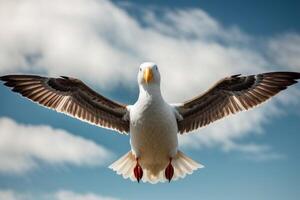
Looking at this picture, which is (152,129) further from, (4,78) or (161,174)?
(4,78)

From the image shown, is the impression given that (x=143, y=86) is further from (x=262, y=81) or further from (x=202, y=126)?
(x=262, y=81)

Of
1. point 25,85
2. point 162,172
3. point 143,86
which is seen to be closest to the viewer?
point 143,86

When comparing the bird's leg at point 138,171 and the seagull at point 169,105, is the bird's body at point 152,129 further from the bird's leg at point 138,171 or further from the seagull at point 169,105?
the seagull at point 169,105

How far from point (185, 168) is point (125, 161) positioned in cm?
152

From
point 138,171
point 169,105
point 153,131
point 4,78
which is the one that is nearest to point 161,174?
point 138,171

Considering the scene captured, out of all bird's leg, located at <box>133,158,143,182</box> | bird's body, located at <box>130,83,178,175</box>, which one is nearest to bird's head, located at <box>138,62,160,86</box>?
bird's body, located at <box>130,83,178,175</box>

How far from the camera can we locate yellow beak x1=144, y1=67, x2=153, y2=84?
1133 cm

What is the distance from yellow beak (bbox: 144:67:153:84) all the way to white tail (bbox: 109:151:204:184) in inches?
95.9

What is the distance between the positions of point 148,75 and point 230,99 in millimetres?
2878

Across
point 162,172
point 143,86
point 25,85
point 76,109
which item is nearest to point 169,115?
point 143,86

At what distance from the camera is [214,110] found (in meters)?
13.3

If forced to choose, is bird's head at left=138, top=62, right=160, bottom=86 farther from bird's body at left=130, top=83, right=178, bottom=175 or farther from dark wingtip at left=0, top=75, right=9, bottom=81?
dark wingtip at left=0, top=75, right=9, bottom=81

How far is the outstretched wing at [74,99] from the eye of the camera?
1321 cm

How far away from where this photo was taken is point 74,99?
13492 millimetres
